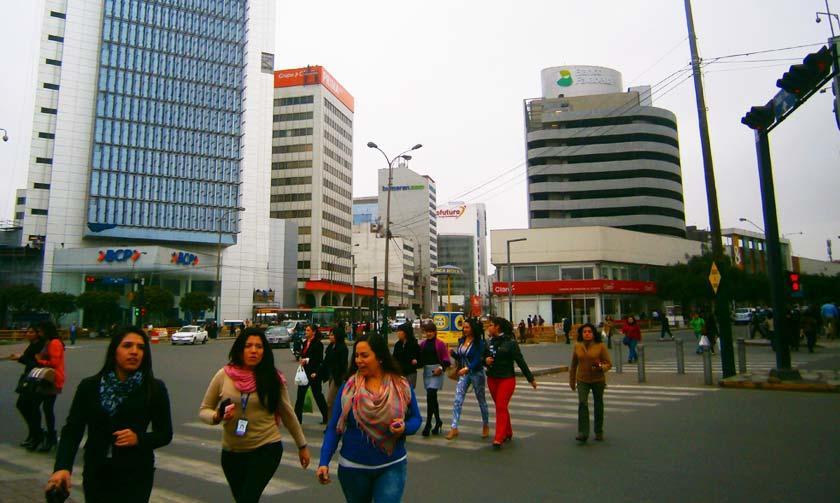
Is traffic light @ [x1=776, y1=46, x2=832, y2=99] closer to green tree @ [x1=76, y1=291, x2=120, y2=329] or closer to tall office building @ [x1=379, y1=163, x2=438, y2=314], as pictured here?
green tree @ [x1=76, y1=291, x2=120, y2=329]

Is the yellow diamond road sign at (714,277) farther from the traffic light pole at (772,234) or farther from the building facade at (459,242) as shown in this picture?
the building facade at (459,242)

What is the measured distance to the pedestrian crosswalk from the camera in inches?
245

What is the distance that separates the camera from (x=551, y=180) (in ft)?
261

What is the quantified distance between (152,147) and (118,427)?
82.2m

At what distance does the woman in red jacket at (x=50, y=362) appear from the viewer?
25.4 feet

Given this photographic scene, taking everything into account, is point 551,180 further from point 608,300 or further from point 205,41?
point 205,41

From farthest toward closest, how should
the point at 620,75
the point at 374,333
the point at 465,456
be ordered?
the point at 620,75
the point at 465,456
the point at 374,333

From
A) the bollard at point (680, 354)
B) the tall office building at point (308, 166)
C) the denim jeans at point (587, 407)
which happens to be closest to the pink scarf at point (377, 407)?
the denim jeans at point (587, 407)

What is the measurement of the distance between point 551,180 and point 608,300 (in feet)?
82.8

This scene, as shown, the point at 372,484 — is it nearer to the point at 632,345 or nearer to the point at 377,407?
the point at 377,407

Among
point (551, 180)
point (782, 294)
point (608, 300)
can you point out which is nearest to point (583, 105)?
point (551, 180)

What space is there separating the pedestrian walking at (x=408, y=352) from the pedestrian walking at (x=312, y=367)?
1693 mm

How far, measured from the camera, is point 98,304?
5716cm

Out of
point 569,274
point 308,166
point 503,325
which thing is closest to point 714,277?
point 503,325
